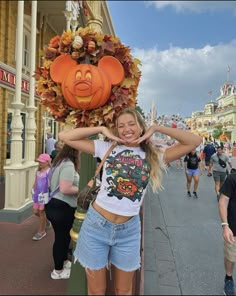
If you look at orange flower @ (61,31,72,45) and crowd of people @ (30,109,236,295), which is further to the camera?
orange flower @ (61,31,72,45)

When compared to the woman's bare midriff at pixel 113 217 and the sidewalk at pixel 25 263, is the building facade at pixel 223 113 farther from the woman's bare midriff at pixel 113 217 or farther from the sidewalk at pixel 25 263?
the sidewalk at pixel 25 263

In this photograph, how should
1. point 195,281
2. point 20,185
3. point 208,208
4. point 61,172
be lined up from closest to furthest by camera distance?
point 61,172 < point 195,281 < point 20,185 < point 208,208

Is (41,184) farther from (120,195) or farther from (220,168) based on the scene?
(220,168)

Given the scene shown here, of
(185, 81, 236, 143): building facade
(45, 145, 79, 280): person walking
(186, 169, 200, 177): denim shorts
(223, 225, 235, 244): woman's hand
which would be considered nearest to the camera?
(223, 225, 235, 244): woman's hand

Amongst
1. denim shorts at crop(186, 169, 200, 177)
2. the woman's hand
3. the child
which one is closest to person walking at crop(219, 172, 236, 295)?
the woman's hand

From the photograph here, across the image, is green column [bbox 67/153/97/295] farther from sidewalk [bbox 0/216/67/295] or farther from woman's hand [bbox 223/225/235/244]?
woman's hand [bbox 223/225/235/244]

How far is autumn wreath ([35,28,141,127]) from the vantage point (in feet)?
6.97

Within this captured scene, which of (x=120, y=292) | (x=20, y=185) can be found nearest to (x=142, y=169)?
(x=120, y=292)

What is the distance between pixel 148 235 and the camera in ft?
14.8

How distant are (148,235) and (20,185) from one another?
2.58 meters

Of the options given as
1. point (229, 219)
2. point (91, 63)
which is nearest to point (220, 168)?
point (229, 219)

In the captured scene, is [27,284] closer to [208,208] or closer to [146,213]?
[146,213]

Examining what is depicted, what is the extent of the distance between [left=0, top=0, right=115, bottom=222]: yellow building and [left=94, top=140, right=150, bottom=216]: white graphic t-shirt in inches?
52.4

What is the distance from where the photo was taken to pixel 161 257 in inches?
143
